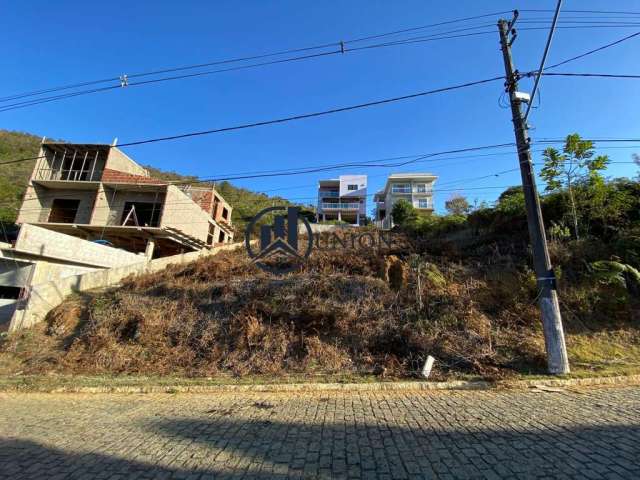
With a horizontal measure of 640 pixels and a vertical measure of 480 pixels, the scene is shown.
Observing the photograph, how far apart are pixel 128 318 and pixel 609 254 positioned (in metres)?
14.6

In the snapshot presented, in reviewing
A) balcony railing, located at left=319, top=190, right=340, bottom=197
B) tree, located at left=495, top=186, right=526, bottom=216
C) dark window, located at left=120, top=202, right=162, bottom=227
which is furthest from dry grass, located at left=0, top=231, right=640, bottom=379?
balcony railing, located at left=319, top=190, right=340, bottom=197

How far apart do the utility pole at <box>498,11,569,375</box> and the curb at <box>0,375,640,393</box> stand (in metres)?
0.52

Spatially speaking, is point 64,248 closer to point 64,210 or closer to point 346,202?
point 64,210

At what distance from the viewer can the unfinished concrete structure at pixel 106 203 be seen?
22.1 metres

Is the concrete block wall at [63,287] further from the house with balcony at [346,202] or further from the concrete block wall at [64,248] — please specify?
the house with balcony at [346,202]

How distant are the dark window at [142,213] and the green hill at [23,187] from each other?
1103cm

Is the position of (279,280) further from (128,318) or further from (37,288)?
(37,288)

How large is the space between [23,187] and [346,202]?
4153 cm

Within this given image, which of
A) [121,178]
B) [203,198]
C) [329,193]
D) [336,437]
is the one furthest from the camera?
[329,193]

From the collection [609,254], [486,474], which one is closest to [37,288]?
[486,474]

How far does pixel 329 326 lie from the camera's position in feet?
26.6

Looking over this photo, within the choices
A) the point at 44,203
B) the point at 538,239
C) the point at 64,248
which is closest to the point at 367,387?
the point at 538,239

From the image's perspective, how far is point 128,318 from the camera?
902 cm

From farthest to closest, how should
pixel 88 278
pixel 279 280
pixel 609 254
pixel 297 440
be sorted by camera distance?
pixel 88 278
pixel 279 280
pixel 609 254
pixel 297 440
